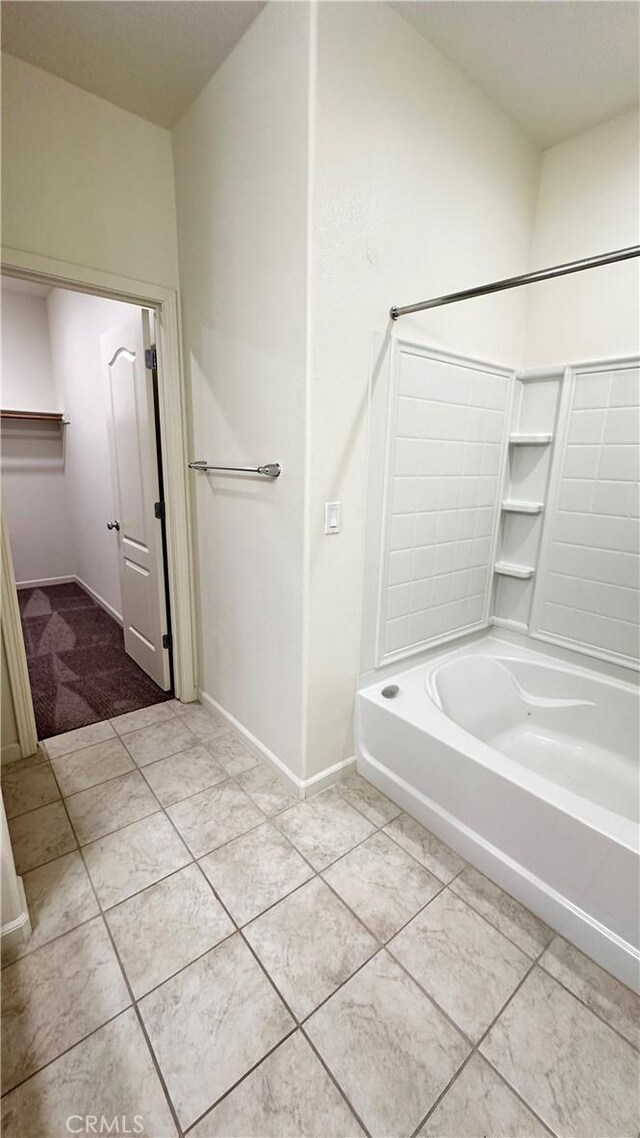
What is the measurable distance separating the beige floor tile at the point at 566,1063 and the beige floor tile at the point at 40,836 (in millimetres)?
1384

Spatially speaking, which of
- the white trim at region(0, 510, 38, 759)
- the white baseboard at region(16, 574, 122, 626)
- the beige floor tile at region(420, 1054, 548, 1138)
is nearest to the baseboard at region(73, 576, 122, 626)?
the white baseboard at region(16, 574, 122, 626)

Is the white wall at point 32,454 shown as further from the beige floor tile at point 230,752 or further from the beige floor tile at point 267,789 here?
the beige floor tile at point 267,789

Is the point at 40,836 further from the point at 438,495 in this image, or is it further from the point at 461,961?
the point at 438,495

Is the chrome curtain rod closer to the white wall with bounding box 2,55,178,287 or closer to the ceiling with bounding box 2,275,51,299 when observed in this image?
the white wall with bounding box 2,55,178,287

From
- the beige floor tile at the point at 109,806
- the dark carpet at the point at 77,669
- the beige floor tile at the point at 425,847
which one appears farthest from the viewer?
the dark carpet at the point at 77,669

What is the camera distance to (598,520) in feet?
6.45

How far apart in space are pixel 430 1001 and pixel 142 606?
2154 millimetres

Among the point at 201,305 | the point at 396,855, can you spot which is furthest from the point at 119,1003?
the point at 201,305

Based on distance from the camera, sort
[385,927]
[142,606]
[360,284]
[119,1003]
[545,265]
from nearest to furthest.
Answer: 1. [119,1003]
2. [385,927]
3. [360,284]
4. [545,265]
5. [142,606]

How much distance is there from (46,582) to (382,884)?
4.27 meters

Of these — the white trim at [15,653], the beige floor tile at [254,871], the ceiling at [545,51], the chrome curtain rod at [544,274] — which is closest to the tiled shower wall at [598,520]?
the chrome curtain rod at [544,274]

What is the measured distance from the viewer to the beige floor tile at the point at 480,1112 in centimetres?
92

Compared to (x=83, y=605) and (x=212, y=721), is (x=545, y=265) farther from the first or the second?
(x=83, y=605)

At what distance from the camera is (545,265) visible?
2068mm
